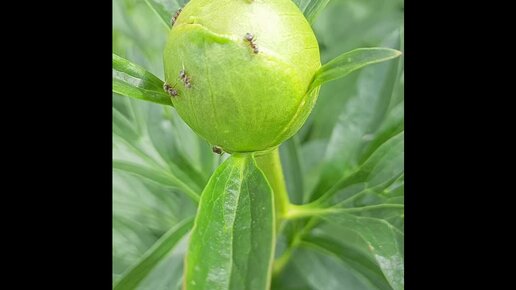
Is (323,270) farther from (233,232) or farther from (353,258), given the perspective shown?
Result: (233,232)

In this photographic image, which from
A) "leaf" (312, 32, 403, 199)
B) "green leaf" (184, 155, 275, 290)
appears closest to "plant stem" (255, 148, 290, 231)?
"green leaf" (184, 155, 275, 290)

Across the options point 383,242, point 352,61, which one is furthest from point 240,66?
point 383,242

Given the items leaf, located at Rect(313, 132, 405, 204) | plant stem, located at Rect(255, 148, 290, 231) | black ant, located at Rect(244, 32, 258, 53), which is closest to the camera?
black ant, located at Rect(244, 32, 258, 53)

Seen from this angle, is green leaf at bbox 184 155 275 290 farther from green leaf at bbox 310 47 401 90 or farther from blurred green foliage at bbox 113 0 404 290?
blurred green foliage at bbox 113 0 404 290

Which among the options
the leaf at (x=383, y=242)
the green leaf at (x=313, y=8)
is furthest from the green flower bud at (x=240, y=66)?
the leaf at (x=383, y=242)

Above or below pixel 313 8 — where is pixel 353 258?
below

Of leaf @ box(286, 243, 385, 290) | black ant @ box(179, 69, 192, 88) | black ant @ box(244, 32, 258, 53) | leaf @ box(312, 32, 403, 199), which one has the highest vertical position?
black ant @ box(244, 32, 258, 53)

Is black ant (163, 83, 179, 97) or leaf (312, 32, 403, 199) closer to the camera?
black ant (163, 83, 179, 97)
